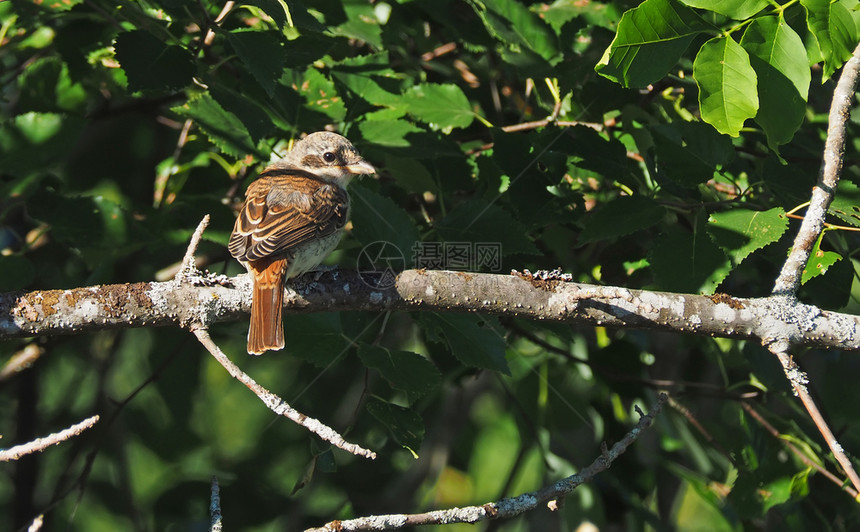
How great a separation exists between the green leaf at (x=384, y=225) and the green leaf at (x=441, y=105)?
58cm

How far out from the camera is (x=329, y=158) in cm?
376

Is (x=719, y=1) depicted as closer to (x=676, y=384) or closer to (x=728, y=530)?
(x=676, y=384)

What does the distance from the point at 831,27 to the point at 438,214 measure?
1784 millimetres

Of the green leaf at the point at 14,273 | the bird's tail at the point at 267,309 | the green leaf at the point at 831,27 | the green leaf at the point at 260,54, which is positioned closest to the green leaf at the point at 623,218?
the green leaf at the point at 831,27

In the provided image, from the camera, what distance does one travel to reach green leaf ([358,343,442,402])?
2689 mm

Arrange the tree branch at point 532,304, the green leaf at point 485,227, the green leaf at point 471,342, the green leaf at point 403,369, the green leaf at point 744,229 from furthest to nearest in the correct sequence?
the green leaf at point 485,227 → the green leaf at point 471,342 → the green leaf at point 403,369 → the green leaf at point 744,229 → the tree branch at point 532,304

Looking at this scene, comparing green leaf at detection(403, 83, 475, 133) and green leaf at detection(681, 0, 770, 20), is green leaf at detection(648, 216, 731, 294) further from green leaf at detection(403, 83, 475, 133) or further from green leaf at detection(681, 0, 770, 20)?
green leaf at detection(403, 83, 475, 133)

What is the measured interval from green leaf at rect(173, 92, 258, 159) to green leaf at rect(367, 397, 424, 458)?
1069mm

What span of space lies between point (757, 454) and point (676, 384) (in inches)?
18.9

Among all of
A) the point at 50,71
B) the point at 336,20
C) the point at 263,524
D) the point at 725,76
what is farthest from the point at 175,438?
the point at 725,76

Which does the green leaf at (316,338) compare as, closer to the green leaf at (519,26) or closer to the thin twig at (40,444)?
the thin twig at (40,444)

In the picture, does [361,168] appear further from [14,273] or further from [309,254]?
[14,273]

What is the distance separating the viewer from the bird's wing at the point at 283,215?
2955 mm

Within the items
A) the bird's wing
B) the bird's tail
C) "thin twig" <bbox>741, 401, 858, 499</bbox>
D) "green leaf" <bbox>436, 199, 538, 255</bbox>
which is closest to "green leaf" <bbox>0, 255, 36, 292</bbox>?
the bird's wing
